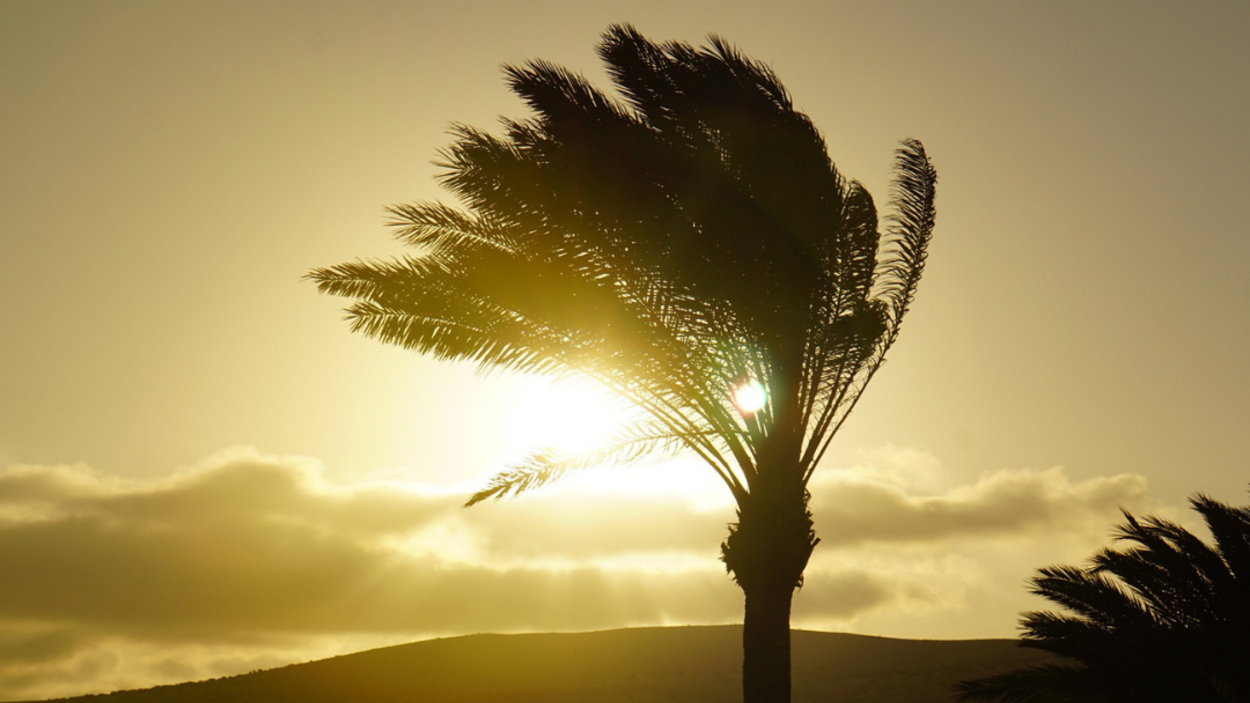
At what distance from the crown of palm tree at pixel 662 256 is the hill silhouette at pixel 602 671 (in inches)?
Answer: 523

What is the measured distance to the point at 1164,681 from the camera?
9.21 meters

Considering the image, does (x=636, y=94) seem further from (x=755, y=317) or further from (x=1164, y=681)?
(x=1164, y=681)

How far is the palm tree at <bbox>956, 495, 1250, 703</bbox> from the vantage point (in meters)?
9.21

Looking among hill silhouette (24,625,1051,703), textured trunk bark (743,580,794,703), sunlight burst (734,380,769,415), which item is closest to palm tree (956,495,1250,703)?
textured trunk bark (743,580,794,703)

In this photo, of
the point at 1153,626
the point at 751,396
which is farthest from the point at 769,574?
the point at 1153,626

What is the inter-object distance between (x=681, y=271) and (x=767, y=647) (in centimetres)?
453

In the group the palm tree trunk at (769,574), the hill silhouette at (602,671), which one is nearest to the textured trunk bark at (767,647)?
the palm tree trunk at (769,574)

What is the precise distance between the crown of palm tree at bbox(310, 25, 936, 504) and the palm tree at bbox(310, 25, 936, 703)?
1.0 inches

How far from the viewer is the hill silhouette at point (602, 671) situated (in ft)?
79.9

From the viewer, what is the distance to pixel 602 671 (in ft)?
103

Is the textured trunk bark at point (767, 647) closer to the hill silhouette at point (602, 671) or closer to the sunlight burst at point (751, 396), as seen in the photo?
the sunlight burst at point (751, 396)

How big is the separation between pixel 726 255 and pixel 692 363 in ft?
5.01

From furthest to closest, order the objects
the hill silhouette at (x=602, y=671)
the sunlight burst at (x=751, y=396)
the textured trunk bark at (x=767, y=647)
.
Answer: the hill silhouette at (x=602, y=671), the sunlight burst at (x=751, y=396), the textured trunk bark at (x=767, y=647)

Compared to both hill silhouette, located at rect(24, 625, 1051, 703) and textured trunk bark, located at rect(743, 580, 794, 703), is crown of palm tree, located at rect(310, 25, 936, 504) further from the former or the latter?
hill silhouette, located at rect(24, 625, 1051, 703)
